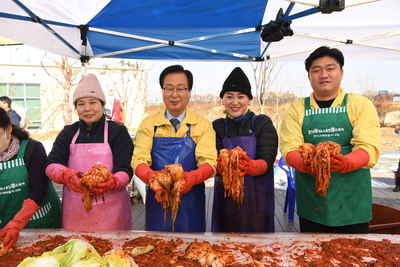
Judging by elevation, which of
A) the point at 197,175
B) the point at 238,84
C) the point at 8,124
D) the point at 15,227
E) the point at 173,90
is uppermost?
the point at 238,84

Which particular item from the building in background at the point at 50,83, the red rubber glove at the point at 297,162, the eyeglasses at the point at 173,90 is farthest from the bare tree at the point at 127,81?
the red rubber glove at the point at 297,162

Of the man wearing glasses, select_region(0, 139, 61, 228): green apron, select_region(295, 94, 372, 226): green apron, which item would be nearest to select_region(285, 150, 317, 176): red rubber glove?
select_region(295, 94, 372, 226): green apron

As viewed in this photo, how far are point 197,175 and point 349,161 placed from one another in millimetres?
1238

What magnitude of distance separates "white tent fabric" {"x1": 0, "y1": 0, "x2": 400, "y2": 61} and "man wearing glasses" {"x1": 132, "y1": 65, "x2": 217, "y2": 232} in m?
1.42

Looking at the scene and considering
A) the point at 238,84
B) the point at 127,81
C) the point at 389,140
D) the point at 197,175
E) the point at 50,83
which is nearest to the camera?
the point at 197,175

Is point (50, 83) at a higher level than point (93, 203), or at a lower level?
higher

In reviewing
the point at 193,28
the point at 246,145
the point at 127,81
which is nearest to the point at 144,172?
the point at 246,145

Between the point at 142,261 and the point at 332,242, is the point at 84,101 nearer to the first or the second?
the point at 142,261

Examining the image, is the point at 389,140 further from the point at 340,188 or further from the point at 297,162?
the point at 297,162

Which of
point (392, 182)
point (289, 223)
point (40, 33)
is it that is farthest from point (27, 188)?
point (392, 182)

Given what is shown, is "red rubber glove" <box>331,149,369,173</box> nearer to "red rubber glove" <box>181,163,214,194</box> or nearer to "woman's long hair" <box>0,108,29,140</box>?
"red rubber glove" <box>181,163,214,194</box>

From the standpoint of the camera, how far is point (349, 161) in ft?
6.56

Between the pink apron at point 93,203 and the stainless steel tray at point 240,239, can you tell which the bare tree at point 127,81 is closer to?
the pink apron at point 93,203

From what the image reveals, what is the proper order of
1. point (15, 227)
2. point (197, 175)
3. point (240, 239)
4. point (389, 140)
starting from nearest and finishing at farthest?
point (15, 227) < point (240, 239) < point (197, 175) < point (389, 140)
